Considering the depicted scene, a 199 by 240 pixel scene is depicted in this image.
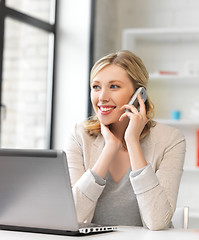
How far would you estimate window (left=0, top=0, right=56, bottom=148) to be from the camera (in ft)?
10.5

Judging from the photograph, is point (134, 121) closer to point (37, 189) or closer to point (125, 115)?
point (125, 115)

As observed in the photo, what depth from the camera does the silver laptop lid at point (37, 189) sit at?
130 cm

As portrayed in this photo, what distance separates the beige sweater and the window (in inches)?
50.9

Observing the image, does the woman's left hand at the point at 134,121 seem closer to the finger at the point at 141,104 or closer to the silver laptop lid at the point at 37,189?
the finger at the point at 141,104

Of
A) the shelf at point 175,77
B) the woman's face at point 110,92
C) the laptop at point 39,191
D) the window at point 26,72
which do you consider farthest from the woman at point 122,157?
the shelf at point 175,77

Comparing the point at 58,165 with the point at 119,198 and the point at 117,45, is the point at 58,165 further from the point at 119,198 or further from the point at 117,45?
the point at 117,45

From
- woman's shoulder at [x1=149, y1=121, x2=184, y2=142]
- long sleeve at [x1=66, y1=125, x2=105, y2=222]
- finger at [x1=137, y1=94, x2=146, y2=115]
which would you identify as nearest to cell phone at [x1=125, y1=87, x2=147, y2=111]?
finger at [x1=137, y1=94, x2=146, y2=115]

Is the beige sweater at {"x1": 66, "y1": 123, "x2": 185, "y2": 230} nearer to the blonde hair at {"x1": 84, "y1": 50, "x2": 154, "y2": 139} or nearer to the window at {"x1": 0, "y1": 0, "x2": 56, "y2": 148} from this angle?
the blonde hair at {"x1": 84, "y1": 50, "x2": 154, "y2": 139}

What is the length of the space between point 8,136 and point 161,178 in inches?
66.5

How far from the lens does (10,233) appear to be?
143cm

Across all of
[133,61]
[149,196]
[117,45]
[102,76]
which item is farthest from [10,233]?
[117,45]

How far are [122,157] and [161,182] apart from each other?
0.88ft

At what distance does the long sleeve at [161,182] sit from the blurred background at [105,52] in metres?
1.74

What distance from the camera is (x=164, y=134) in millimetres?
1953
